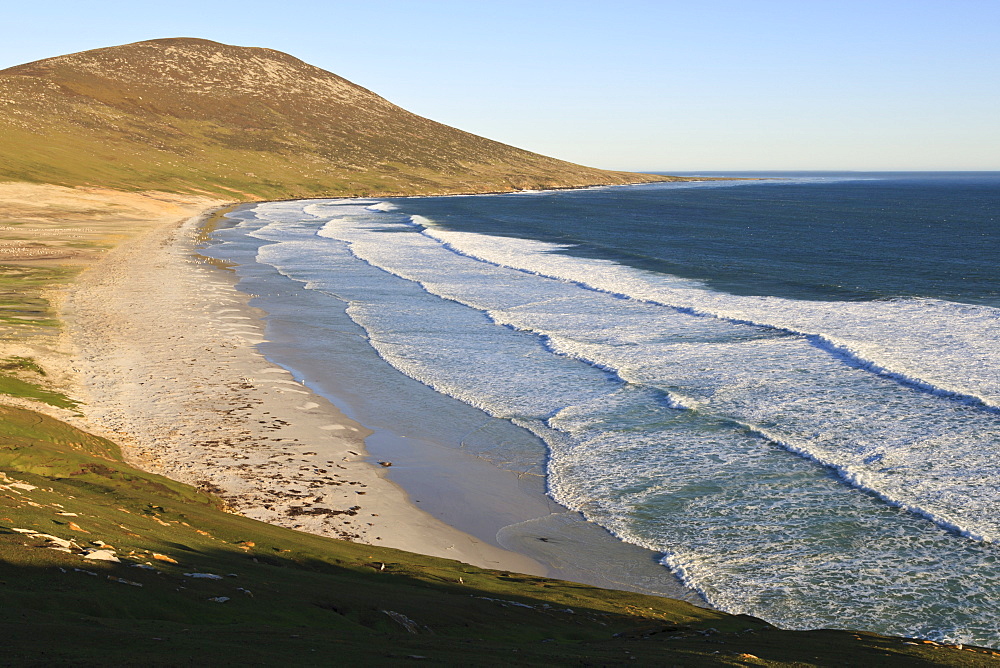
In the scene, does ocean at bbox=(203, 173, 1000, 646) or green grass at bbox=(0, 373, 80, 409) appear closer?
ocean at bbox=(203, 173, 1000, 646)

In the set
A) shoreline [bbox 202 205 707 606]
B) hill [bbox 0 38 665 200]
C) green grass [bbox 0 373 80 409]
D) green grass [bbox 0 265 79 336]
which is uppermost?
hill [bbox 0 38 665 200]

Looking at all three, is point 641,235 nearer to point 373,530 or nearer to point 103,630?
point 373,530

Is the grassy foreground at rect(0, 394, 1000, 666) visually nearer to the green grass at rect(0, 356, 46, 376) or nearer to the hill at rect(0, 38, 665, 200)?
the green grass at rect(0, 356, 46, 376)

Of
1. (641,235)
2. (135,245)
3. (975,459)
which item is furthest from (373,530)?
(641,235)

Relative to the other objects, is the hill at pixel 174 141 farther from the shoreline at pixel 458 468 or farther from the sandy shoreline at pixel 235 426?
the shoreline at pixel 458 468

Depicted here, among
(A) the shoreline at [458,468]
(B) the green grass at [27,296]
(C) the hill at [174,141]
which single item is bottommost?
(A) the shoreline at [458,468]

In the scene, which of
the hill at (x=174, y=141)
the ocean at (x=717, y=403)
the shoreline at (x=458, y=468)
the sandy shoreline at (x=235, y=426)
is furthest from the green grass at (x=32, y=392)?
the hill at (x=174, y=141)

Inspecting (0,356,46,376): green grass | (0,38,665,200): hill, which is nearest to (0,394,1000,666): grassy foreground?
(0,356,46,376): green grass

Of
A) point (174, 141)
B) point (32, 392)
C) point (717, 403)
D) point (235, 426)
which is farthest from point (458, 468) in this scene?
point (174, 141)
